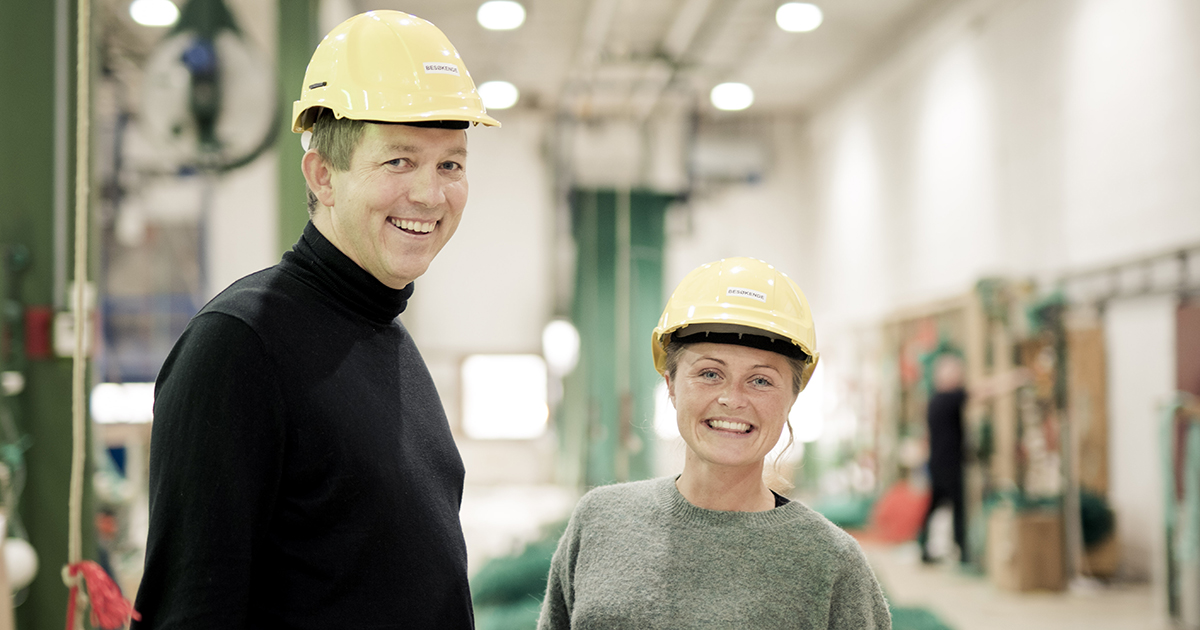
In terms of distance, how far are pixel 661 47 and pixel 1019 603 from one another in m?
7.68

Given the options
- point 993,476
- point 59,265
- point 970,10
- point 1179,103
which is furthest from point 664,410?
point 970,10

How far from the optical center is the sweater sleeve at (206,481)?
118cm

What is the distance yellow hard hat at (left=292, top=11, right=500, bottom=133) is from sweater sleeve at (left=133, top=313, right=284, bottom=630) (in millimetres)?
356

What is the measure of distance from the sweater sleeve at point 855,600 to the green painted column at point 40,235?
265cm

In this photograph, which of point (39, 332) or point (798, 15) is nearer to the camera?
point (39, 332)

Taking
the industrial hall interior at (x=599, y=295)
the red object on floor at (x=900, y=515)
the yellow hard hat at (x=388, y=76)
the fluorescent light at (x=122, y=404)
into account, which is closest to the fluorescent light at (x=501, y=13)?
the industrial hall interior at (x=599, y=295)

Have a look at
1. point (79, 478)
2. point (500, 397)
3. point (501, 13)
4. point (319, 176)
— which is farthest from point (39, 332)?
point (500, 397)

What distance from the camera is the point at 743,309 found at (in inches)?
60.6

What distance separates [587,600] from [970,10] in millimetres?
10297

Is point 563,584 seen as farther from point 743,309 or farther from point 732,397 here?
point 743,309

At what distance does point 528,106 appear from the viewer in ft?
49.5

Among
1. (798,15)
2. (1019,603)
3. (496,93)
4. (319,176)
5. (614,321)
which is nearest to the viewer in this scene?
(319,176)

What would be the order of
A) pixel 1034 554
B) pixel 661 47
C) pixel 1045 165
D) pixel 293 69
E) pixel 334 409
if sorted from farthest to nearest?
pixel 661 47, pixel 1045 165, pixel 1034 554, pixel 293 69, pixel 334 409

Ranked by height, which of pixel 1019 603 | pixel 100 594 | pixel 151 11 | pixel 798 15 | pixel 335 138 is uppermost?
pixel 798 15
